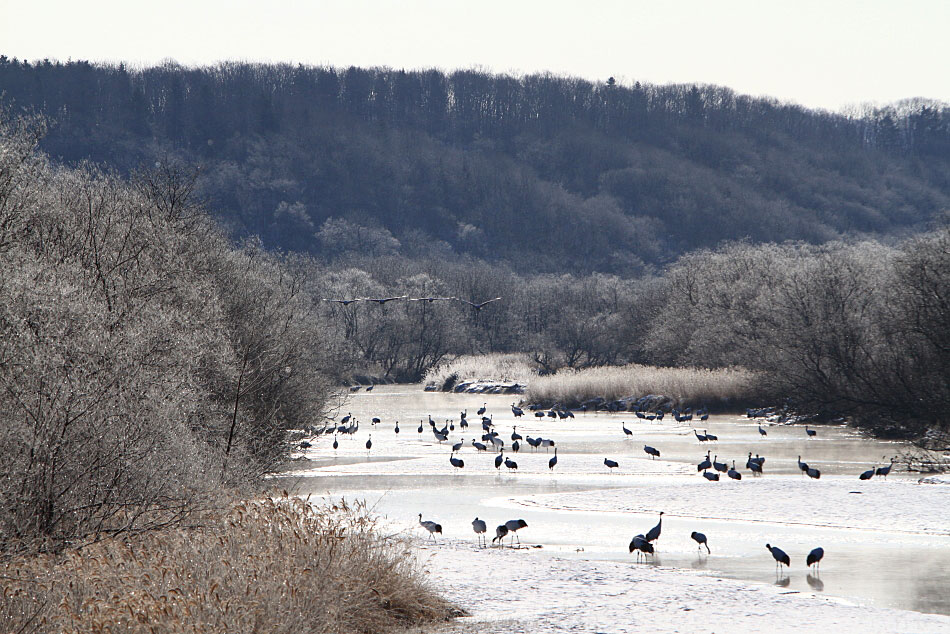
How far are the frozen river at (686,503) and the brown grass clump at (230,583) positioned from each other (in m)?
1.51

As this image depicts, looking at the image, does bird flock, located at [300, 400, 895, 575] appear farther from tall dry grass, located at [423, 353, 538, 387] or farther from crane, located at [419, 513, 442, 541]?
tall dry grass, located at [423, 353, 538, 387]

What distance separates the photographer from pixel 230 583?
8820mm

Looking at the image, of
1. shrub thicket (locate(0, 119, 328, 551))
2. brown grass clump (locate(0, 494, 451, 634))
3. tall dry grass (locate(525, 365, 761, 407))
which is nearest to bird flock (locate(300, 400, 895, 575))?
tall dry grass (locate(525, 365, 761, 407))

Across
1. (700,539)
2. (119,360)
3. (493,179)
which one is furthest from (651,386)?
(493,179)

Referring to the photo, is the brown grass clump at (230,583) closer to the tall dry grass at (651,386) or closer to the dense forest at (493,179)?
the tall dry grass at (651,386)

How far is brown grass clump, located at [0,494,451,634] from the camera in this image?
807 centimetres

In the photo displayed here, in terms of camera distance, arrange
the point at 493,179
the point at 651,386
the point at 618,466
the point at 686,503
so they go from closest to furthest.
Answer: the point at 686,503 → the point at 618,466 → the point at 651,386 → the point at 493,179

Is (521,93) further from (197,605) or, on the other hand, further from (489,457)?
(197,605)

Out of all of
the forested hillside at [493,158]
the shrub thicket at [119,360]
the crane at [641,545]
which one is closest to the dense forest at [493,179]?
the forested hillside at [493,158]

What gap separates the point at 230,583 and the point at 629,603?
5.06 meters

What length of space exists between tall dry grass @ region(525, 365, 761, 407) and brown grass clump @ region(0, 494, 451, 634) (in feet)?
124

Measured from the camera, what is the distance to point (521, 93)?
552 ft

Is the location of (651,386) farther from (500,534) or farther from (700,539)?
(500,534)

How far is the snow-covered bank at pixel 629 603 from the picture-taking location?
10.9 meters
